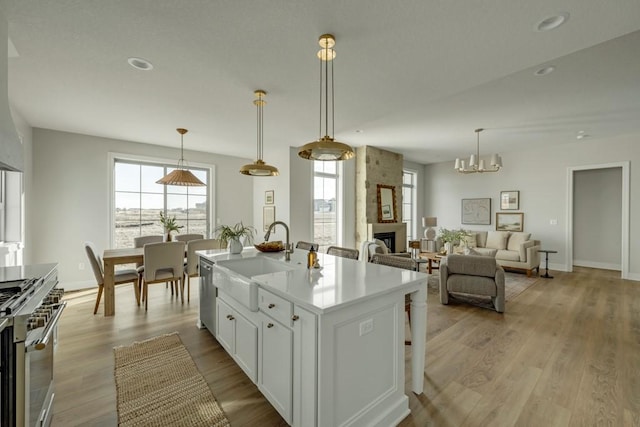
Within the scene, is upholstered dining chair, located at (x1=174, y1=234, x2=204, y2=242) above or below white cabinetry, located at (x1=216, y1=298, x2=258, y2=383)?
above

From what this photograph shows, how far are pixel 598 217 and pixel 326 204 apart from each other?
6.35 m

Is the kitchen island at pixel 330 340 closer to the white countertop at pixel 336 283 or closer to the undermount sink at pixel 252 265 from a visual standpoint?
the white countertop at pixel 336 283

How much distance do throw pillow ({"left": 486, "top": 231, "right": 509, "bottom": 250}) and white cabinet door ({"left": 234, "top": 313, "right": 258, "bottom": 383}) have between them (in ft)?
20.9

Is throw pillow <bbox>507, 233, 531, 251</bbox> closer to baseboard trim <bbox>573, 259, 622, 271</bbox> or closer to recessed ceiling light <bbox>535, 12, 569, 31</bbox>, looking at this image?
baseboard trim <bbox>573, 259, 622, 271</bbox>

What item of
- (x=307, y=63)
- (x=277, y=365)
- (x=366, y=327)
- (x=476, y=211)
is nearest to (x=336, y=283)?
(x=366, y=327)

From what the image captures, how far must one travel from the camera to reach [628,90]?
325 centimetres

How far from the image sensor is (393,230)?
22.1ft

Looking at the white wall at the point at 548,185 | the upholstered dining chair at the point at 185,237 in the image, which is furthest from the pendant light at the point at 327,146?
the white wall at the point at 548,185

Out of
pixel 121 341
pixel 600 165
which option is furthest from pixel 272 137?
pixel 600 165

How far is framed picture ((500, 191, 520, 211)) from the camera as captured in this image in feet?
22.4

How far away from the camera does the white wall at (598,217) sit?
6.13m

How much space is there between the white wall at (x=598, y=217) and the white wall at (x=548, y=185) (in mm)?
708

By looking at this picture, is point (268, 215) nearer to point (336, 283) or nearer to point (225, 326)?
point (225, 326)

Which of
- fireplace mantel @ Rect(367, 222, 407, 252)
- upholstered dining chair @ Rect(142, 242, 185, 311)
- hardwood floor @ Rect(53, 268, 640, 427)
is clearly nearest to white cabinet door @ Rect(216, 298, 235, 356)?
hardwood floor @ Rect(53, 268, 640, 427)
